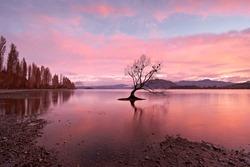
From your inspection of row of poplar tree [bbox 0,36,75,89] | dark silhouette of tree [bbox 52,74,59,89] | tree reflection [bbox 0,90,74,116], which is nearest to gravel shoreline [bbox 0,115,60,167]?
tree reflection [bbox 0,90,74,116]

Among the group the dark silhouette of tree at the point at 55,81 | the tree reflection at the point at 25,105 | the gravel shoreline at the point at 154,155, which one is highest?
the dark silhouette of tree at the point at 55,81

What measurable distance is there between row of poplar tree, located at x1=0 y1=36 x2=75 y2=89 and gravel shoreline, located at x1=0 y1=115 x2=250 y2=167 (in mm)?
65536

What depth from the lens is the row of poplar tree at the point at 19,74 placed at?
65188mm

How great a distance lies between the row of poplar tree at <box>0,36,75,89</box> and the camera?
65.2m

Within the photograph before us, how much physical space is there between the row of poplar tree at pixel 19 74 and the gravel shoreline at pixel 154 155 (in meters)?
65.5

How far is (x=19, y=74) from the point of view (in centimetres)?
8475

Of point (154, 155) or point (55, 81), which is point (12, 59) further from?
point (55, 81)

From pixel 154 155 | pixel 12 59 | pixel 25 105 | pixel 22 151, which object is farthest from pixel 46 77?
pixel 154 155

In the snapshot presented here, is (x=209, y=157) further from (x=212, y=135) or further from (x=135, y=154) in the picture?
(x=212, y=135)

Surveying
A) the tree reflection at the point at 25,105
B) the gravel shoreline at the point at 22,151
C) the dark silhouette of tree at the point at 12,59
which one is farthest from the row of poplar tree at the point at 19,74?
the gravel shoreline at the point at 22,151

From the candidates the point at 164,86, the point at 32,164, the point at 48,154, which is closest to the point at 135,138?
the point at 48,154

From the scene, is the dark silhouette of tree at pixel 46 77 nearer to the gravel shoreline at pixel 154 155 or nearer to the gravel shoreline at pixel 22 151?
the gravel shoreline at pixel 22 151

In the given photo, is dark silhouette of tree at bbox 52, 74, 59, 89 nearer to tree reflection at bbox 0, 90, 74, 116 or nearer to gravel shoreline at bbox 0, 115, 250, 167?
tree reflection at bbox 0, 90, 74, 116

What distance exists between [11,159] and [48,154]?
1.49 meters
